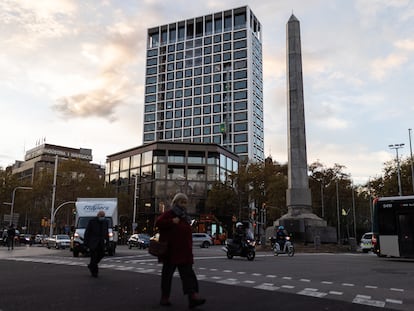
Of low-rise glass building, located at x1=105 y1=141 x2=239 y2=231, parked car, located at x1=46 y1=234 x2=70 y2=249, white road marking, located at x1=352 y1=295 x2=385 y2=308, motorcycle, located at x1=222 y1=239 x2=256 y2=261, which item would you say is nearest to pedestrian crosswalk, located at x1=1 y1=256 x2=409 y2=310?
white road marking, located at x1=352 y1=295 x2=385 y2=308

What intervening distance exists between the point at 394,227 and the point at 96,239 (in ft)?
47.6

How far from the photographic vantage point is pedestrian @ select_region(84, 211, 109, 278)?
1087 centimetres

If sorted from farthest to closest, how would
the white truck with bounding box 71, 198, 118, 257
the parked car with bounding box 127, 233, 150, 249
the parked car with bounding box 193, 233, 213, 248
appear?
the parked car with bounding box 193, 233, 213, 248 → the parked car with bounding box 127, 233, 150, 249 → the white truck with bounding box 71, 198, 118, 257

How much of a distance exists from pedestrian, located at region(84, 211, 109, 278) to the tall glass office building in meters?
98.4

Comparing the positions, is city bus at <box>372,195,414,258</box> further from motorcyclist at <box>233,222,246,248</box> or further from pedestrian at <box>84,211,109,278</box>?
pedestrian at <box>84,211,109,278</box>

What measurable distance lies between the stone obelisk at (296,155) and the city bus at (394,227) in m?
11.7

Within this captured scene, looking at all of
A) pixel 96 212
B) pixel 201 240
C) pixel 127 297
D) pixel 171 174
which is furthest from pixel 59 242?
pixel 171 174

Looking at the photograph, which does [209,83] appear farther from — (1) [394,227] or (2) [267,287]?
(2) [267,287]

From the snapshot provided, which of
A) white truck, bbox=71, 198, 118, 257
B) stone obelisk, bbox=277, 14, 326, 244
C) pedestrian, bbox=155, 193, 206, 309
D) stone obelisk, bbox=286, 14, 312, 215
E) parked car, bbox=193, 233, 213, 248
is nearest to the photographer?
pedestrian, bbox=155, 193, 206, 309

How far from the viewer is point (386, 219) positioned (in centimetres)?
2064

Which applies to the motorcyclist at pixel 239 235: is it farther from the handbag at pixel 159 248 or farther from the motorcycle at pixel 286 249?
the handbag at pixel 159 248

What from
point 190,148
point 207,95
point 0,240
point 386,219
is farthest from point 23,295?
point 207,95

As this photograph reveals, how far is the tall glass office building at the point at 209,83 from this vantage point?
371 ft

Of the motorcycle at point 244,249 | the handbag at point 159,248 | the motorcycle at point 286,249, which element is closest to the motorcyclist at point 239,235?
the motorcycle at point 244,249
